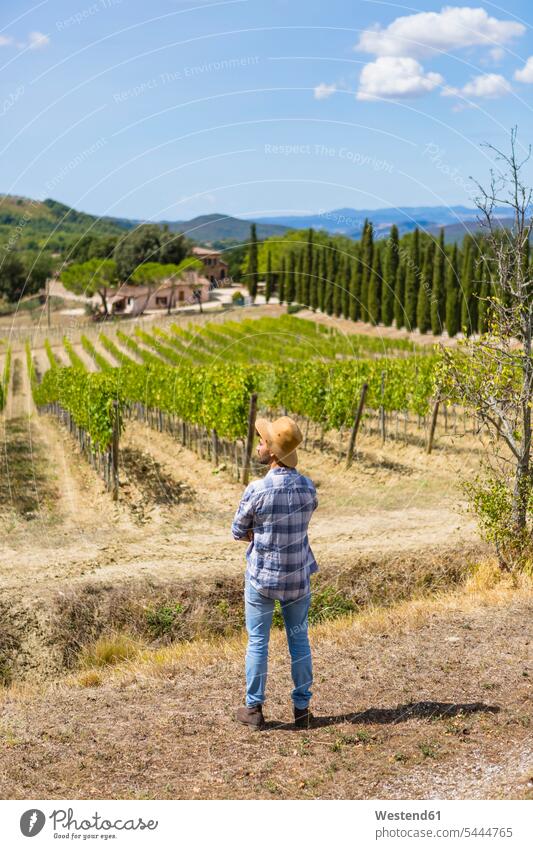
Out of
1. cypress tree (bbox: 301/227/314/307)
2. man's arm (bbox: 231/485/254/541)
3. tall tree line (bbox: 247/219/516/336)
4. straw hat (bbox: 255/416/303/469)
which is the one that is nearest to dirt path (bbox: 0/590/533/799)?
man's arm (bbox: 231/485/254/541)

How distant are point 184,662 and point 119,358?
38.5m

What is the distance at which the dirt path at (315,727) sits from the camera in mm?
5422

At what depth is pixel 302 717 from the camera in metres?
6.19

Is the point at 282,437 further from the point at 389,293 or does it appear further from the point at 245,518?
the point at 389,293

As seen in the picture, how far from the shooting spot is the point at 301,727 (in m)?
6.18

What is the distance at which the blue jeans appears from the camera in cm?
584

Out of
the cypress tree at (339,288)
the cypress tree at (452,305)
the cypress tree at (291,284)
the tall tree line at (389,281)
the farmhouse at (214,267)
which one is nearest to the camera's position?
the cypress tree at (452,305)

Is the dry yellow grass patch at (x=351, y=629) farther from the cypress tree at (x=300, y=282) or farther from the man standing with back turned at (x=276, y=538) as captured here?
the cypress tree at (x=300, y=282)

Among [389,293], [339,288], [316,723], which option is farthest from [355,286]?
[316,723]

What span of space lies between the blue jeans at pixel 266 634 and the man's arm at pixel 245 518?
1.10ft

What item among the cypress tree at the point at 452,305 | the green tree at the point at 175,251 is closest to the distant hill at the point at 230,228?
the green tree at the point at 175,251

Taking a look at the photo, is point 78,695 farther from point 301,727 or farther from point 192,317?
point 192,317

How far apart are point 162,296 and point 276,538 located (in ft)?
205

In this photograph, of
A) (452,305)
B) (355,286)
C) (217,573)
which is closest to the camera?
(217,573)
